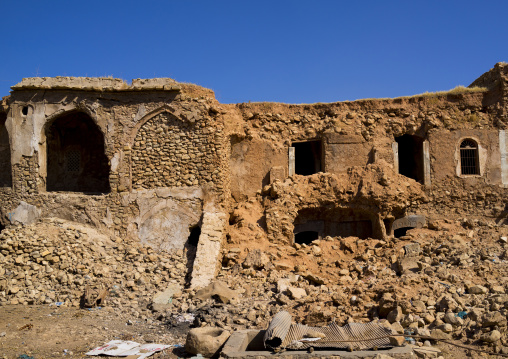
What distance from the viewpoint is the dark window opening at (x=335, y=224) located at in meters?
14.3

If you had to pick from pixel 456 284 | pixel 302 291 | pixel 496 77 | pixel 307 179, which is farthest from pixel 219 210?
pixel 496 77

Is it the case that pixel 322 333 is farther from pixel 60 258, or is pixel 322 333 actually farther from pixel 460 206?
pixel 460 206

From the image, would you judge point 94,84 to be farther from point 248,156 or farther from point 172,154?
point 248,156

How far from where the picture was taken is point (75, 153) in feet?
51.9

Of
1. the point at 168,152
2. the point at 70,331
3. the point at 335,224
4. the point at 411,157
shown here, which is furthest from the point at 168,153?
the point at 411,157

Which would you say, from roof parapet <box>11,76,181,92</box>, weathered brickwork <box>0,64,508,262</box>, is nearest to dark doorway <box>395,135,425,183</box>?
weathered brickwork <box>0,64,508,262</box>

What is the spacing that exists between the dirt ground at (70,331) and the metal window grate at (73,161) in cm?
662

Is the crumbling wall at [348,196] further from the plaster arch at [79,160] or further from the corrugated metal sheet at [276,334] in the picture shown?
the corrugated metal sheet at [276,334]

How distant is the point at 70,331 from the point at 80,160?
8542mm

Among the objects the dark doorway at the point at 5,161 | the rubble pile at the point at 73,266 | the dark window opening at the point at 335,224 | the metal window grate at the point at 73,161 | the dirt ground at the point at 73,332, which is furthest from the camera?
the metal window grate at the point at 73,161

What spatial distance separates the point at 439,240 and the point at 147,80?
931 cm

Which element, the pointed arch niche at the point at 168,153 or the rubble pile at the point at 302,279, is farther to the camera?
the pointed arch niche at the point at 168,153

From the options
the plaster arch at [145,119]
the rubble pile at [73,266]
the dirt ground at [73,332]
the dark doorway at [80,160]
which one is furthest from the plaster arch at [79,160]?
the dirt ground at [73,332]

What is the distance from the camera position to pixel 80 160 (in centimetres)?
1580
